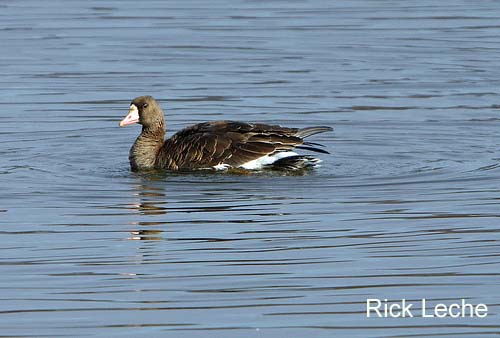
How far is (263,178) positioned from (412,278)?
4.42 m

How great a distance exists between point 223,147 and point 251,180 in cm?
53

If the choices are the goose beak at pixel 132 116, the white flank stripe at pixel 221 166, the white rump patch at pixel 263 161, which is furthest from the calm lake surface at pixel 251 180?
the goose beak at pixel 132 116

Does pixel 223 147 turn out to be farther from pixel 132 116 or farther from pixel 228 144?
pixel 132 116

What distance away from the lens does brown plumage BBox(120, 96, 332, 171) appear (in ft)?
46.5

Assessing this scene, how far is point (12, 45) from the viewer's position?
74.7 ft

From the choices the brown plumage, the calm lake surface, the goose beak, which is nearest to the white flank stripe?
the brown plumage

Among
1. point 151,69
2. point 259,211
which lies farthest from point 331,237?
point 151,69

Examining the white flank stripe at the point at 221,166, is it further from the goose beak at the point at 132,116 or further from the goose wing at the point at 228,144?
the goose beak at the point at 132,116

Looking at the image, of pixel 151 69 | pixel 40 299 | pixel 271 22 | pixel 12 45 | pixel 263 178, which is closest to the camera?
pixel 40 299

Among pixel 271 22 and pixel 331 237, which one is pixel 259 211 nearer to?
pixel 331 237

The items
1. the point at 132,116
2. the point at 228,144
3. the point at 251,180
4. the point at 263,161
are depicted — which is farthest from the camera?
the point at 132,116

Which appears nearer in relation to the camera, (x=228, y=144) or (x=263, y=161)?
(x=263, y=161)

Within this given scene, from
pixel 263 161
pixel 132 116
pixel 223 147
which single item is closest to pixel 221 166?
pixel 223 147

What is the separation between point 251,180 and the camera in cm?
1395
